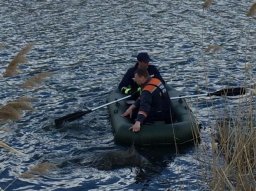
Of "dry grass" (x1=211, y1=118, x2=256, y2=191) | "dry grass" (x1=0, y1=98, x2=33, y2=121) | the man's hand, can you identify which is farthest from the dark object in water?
"dry grass" (x1=0, y1=98, x2=33, y2=121)

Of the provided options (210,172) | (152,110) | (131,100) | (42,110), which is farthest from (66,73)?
(210,172)

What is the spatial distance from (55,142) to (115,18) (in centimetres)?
1149

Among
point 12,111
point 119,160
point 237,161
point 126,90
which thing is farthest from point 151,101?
point 12,111

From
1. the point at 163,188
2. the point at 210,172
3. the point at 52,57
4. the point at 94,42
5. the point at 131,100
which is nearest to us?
the point at 210,172

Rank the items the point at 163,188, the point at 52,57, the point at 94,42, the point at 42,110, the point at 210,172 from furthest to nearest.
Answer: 1. the point at 94,42
2. the point at 52,57
3. the point at 42,110
4. the point at 163,188
5. the point at 210,172

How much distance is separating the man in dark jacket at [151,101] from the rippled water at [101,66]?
64 centimetres

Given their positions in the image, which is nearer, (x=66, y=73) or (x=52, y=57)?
(x=66, y=73)

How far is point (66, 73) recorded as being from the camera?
1452 centimetres

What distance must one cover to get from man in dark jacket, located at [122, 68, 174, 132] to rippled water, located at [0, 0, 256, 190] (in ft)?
2.11

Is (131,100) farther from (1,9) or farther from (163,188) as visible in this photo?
(1,9)

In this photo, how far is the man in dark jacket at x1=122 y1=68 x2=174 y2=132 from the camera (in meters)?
9.28

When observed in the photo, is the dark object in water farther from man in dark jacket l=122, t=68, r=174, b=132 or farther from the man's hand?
man in dark jacket l=122, t=68, r=174, b=132

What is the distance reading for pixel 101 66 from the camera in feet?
Answer: 49.4

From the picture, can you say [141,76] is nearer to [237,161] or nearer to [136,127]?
[136,127]
